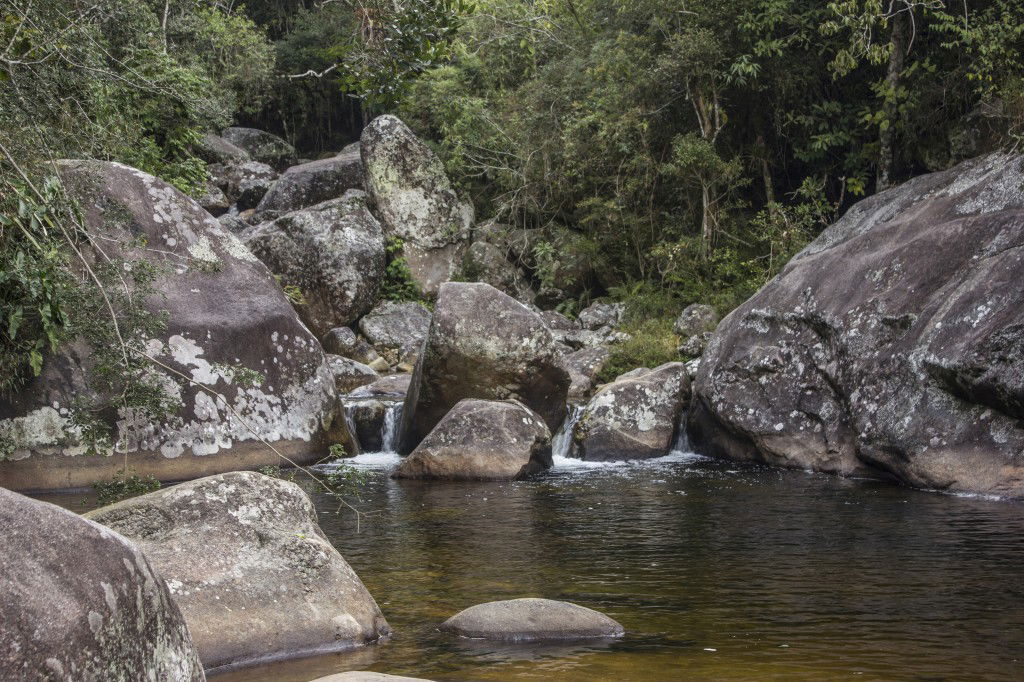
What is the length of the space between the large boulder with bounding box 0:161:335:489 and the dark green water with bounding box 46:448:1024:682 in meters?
1.85

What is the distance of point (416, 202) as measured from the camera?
23.1m

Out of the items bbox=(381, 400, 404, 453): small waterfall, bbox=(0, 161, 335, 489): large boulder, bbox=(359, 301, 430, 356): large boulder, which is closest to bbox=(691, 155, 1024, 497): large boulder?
bbox=(381, 400, 404, 453): small waterfall

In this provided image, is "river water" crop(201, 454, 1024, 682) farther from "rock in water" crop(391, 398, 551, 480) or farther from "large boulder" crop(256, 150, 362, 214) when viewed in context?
"large boulder" crop(256, 150, 362, 214)

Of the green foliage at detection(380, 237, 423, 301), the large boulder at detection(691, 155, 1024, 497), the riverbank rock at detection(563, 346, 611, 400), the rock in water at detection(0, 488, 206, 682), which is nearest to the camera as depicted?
the rock in water at detection(0, 488, 206, 682)

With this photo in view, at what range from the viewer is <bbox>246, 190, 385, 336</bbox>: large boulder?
20.3m

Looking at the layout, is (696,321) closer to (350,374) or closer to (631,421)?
(631,421)

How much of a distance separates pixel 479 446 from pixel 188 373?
3341 mm

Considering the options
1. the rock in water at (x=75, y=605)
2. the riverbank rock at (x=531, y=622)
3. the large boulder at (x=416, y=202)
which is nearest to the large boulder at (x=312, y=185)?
the large boulder at (x=416, y=202)

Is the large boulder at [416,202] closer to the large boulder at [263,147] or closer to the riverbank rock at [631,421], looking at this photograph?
the large boulder at [263,147]

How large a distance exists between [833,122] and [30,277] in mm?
14817

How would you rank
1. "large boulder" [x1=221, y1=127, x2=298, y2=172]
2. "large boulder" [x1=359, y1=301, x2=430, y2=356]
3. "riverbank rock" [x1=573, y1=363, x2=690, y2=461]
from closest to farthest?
"riverbank rock" [x1=573, y1=363, x2=690, y2=461] → "large boulder" [x1=359, y1=301, x2=430, y2=356] → "large boulder" [x1=221, y1=127, x2=298, y2=172]

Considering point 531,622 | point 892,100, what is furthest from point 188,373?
point 892,100

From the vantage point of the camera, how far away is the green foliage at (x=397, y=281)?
22.0 meters

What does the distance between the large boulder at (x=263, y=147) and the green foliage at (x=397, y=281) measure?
11.1 meters
